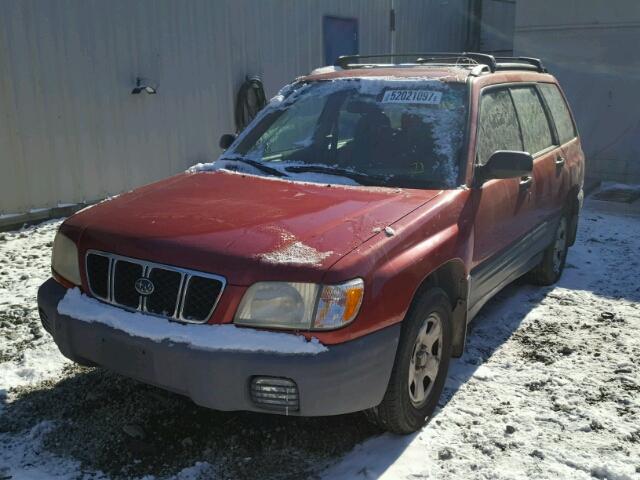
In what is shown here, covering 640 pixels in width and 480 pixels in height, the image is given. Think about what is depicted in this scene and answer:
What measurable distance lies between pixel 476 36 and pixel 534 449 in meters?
13.6

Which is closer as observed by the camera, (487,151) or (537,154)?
(487,151)

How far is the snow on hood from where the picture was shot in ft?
8.27

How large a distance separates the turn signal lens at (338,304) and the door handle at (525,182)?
206 cm

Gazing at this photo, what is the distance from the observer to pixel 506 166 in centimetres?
349

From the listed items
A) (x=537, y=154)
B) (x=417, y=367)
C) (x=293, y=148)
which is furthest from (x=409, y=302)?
(x=537, y=154)

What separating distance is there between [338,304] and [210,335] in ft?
1.78

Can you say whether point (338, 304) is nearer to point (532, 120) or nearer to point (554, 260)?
point (532, 120)

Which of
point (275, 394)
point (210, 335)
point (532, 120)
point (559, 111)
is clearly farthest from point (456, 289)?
point (559, 111)

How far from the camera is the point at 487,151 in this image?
151 inches

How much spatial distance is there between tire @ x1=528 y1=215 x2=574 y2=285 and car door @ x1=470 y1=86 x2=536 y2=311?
3.13ft

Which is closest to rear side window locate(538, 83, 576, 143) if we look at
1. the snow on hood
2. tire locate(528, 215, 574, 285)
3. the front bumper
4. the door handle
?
tire locate(528, 215, 574, 285)

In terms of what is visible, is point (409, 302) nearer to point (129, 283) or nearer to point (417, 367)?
point (417, 367)

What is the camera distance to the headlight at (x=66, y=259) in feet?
10.0

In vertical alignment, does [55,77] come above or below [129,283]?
above
